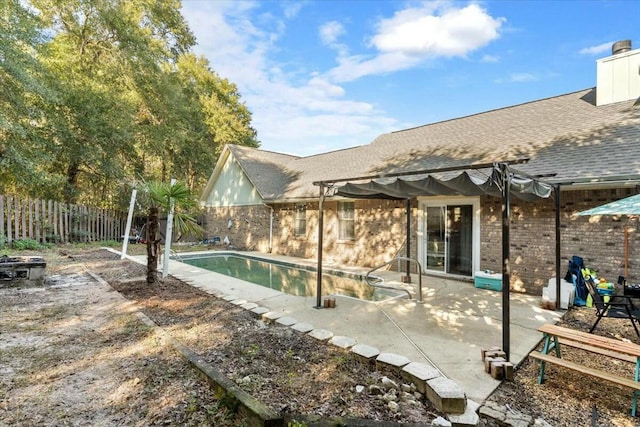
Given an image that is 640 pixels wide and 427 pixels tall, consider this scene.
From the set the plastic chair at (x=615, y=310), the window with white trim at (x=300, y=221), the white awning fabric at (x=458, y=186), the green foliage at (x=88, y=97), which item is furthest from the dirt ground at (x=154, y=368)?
the green foliage at (x=88, y=97)

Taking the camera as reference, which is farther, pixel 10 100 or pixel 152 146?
pixel 152 146

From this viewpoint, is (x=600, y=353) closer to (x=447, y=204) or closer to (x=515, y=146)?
(x=447, y=204)

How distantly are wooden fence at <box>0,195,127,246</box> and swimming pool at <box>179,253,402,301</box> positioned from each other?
5941 mm

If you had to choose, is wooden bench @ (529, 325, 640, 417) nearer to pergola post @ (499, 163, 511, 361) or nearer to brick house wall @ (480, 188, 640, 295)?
pergola post @ (499, 163, 511, 361)

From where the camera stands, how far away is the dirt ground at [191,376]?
2736 mm

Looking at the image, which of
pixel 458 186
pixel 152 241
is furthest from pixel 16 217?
pixel 458 186

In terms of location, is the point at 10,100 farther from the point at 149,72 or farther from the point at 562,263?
the point at 562,263

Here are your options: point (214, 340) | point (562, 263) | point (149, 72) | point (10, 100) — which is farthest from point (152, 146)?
point (562, 263)

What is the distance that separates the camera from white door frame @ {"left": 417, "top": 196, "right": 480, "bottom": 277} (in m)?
8.30

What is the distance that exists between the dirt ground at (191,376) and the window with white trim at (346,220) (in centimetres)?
668

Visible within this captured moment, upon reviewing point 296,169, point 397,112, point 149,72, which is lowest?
point 296,169

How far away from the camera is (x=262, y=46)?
13.0 metres

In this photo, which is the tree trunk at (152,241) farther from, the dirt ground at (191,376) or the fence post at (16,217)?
the fence post at (16,217)

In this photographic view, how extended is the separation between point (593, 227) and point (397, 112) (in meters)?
13.5
